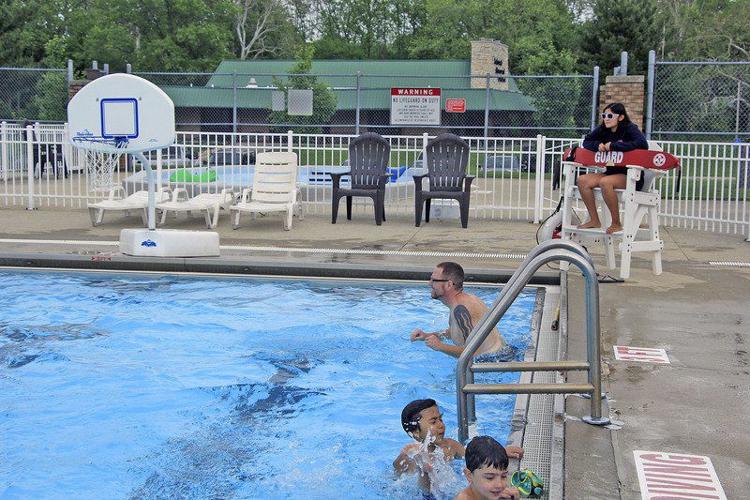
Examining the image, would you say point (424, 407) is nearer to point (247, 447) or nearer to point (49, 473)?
point (247, 447)

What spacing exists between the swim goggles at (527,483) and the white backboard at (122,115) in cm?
774

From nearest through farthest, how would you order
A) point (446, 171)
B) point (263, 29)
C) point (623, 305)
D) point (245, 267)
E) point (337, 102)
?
1. point (623, 305)
2. point (245, 267)
3. point (446, 171)
4. point (337, 102)
5. point (263, 29)

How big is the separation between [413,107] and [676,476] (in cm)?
2335

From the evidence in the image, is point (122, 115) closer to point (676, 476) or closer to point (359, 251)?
point (359, 251)

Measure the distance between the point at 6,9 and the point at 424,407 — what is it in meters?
39.1

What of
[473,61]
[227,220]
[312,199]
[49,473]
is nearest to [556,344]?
[49,473]

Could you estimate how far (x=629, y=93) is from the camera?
61.6 ft

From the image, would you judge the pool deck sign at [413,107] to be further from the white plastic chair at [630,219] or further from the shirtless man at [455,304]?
the shirtless man at [455,304]

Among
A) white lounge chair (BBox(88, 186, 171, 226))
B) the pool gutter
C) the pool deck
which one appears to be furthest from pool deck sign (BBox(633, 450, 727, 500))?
white lounge chair (BBox(88, 186, 171, 226))

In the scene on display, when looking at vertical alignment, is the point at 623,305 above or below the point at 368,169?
below

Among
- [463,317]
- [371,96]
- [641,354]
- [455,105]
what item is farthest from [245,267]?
[371,96]

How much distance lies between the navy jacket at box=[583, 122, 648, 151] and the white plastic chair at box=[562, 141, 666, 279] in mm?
245

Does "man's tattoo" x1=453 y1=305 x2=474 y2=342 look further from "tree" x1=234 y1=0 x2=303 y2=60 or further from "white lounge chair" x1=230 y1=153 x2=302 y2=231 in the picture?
"tree" x1=234 y1=0 x2=303 y2=60

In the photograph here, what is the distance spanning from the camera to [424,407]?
4586 mm
